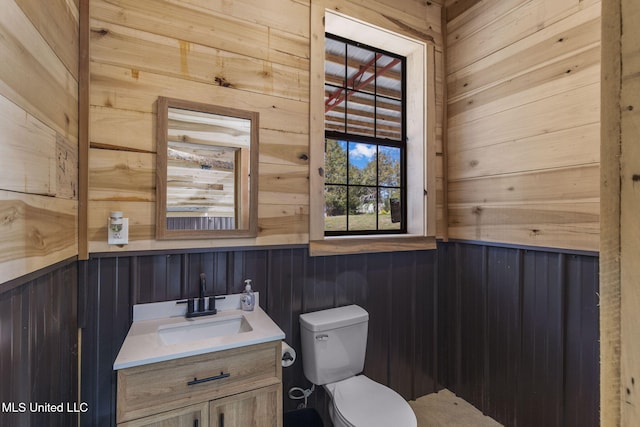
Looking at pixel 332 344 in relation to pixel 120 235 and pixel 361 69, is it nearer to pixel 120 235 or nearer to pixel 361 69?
pixel 120 235

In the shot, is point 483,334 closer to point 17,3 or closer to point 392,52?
point 392,52

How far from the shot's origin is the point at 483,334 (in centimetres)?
213

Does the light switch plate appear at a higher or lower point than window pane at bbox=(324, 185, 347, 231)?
lower

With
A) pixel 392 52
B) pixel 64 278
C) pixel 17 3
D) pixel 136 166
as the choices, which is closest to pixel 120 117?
pixel 136 166

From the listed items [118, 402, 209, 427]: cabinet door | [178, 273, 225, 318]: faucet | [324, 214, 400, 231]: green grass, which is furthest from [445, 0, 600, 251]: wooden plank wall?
[118, 402, 209, 427]: cabinet door

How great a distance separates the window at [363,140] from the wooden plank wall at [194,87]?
0.97ft

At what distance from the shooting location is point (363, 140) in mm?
2295

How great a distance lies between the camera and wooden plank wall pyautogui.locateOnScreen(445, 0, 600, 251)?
161cm

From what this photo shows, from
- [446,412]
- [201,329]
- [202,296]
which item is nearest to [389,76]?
[202,296]

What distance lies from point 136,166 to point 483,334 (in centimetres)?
233

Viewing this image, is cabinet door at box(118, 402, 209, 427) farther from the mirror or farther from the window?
the window

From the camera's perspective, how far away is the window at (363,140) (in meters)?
2.20

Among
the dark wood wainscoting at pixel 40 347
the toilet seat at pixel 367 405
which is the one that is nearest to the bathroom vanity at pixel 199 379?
the dark wood wainscoting at pixel 40 347

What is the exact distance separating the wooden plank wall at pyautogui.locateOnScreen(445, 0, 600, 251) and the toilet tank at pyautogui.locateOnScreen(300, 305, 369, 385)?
106 cm
